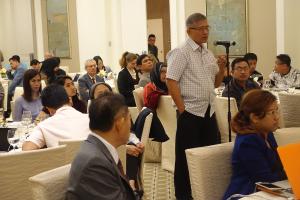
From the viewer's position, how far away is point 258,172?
103 inches

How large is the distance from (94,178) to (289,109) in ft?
12.3

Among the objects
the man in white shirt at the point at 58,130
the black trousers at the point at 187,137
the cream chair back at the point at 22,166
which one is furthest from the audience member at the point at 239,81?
the cream chair back at the point at 22,166

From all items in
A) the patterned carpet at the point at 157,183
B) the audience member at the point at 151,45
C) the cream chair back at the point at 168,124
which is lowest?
the patterned carpet at the point at 157,183

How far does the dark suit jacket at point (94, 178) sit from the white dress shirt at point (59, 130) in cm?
138

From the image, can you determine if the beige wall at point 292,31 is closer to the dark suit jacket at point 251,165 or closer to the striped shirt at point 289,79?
the striped shirt at point 289,79

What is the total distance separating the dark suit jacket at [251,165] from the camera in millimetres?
2623

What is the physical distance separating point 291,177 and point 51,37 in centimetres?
1356

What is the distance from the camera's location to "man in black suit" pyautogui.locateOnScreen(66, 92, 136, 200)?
77.5 inches

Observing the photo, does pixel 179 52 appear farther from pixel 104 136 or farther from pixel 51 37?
pixel 51 37

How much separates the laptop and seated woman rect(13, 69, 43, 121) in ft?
12.8

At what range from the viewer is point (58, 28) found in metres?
14.6

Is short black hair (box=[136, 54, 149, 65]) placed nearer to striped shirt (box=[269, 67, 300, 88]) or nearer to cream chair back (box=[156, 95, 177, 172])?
cream chair back (box=[156, 95, 177, 172])

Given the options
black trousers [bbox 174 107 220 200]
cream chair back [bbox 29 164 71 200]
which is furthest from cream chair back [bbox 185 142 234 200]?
black trousers [bbox 174 107 220 200]

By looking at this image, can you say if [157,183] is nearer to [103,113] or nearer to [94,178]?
[103,113]
